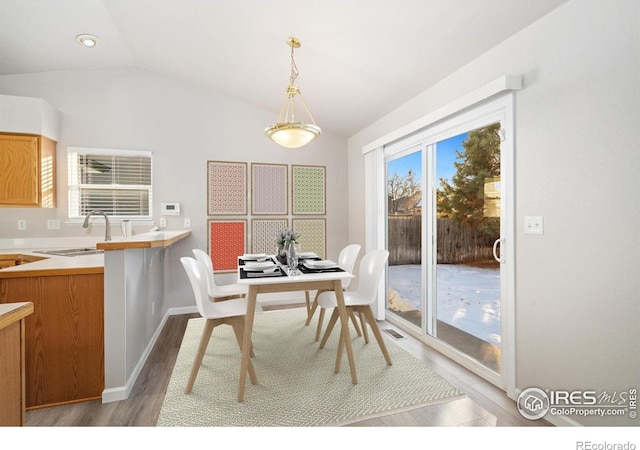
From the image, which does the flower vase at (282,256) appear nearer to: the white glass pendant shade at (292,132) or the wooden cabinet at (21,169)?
the white glass pendant shade at (292,132)

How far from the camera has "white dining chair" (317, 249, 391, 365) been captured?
2.44 metres

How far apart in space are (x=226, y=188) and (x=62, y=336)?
97.2 inches

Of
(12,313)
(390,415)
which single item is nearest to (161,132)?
(12,313)

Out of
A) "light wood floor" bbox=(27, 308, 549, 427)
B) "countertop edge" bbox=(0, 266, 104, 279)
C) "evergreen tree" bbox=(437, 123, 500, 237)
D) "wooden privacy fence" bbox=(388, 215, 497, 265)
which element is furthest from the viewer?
"wooden privacy fence" bbox=(388, 215, 497, 265)

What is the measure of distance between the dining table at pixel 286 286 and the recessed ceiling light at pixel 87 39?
9.40 feet

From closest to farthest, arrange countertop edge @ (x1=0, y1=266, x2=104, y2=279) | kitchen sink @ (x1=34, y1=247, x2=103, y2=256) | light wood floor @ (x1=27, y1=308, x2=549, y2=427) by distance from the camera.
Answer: light wood floor @ (x1=27, y1=308, x2=549, y2=427)
countertop edge @ (x1=0, y1=266, x2=104, y2=279)
kitchen sink @ (x1=34, y1=247, x2=103, y2=256)

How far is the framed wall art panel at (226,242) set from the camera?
13.5ft

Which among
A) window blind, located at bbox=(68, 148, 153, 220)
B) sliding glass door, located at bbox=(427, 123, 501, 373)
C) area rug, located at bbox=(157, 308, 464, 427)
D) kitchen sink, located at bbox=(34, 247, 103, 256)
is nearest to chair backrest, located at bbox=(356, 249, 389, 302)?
area rug, located at bbox=(157, 308, 464, 427)

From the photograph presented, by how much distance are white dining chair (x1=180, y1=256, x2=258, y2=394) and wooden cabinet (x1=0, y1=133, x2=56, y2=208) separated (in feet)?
7.84

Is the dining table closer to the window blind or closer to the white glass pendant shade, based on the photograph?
the white glass pendant shade

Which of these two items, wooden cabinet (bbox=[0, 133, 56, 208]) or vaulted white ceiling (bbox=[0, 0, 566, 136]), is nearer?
vaulted white ceiling (bbox=[0, 0, 566, 136])

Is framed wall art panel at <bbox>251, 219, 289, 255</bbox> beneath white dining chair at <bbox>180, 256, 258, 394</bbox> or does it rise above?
above

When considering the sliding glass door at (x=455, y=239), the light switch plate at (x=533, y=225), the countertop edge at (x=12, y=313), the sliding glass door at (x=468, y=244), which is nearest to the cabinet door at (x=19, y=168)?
the countertop edge at (x=12, y=313)

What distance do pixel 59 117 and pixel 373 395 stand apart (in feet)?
14.4
